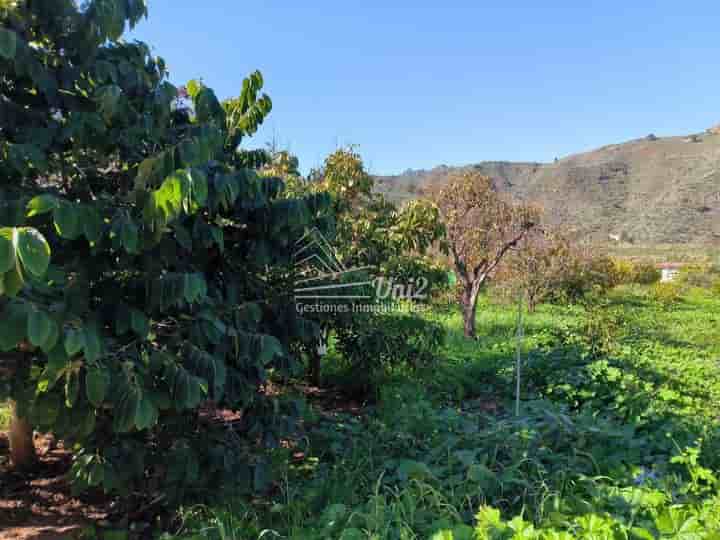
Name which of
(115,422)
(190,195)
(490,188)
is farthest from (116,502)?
(490,188)

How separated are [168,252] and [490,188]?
825cm

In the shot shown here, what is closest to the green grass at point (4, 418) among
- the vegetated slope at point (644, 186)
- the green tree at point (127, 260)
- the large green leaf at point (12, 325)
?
the green tree at point (127, 260)

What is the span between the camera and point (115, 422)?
190 centimetres

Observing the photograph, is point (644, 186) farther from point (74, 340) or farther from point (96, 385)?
point (74, 340)

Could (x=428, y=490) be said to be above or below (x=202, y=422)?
below

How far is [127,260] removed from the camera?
224 centimetres

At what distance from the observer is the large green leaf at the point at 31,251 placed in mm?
1283

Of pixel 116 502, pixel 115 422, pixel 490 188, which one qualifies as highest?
pixel 490 188

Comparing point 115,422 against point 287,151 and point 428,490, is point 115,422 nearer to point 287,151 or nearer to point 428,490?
point 428,490

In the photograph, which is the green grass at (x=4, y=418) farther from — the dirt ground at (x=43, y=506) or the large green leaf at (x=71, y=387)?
the large green leaf at (x=71, y=387)

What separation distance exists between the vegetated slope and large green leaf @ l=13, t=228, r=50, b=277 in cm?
2894

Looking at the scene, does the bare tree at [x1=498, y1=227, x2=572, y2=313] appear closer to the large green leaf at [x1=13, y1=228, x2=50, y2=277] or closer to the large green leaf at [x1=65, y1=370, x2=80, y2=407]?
the large green leaf at [x1=65, y1=370, x2=80, y2=407]

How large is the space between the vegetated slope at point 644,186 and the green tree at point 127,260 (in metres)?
27.3

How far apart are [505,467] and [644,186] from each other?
144ft
